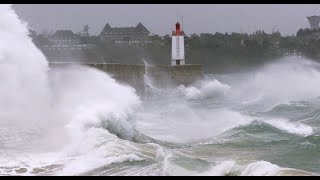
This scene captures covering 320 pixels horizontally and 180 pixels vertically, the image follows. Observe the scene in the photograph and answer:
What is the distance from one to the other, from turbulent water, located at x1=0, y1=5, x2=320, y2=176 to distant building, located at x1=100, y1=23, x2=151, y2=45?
55912mm

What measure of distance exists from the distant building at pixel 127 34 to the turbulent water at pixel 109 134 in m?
55.9

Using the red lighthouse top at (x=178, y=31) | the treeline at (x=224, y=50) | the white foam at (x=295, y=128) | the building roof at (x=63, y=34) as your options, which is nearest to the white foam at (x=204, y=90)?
the red lighthouse top at (x=178, y=31)

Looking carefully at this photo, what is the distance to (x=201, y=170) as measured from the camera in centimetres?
567

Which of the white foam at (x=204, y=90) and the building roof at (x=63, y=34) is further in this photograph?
the building roof at (x=63, y=34)

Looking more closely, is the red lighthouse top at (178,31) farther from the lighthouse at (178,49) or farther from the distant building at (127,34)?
the distant building at (127,34)

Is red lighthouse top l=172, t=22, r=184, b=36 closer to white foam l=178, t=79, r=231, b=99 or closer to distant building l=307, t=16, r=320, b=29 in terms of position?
white foam l=178, t=79, r=231, b=99

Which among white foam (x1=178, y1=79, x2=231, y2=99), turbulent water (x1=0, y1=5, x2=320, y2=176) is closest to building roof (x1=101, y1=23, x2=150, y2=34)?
white foam (x1=178, y1=79, x2=231, y2=99)

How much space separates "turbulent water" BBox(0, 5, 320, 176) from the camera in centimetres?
600

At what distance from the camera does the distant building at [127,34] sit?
7125cm

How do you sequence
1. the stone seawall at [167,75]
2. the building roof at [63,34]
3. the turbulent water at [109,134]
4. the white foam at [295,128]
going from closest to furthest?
the turbulent water at [109,134] → the white foam at [295,128] → the stone seawall at [167,75] → the building roof at [63,34]

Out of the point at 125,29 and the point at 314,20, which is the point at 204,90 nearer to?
the point at 125,29

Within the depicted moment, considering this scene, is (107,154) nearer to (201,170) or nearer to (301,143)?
(201,170)

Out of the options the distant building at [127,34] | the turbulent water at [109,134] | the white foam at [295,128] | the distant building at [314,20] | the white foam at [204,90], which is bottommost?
the white foam at [204,90]

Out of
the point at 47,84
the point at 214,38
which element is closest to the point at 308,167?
the point at 47,84
